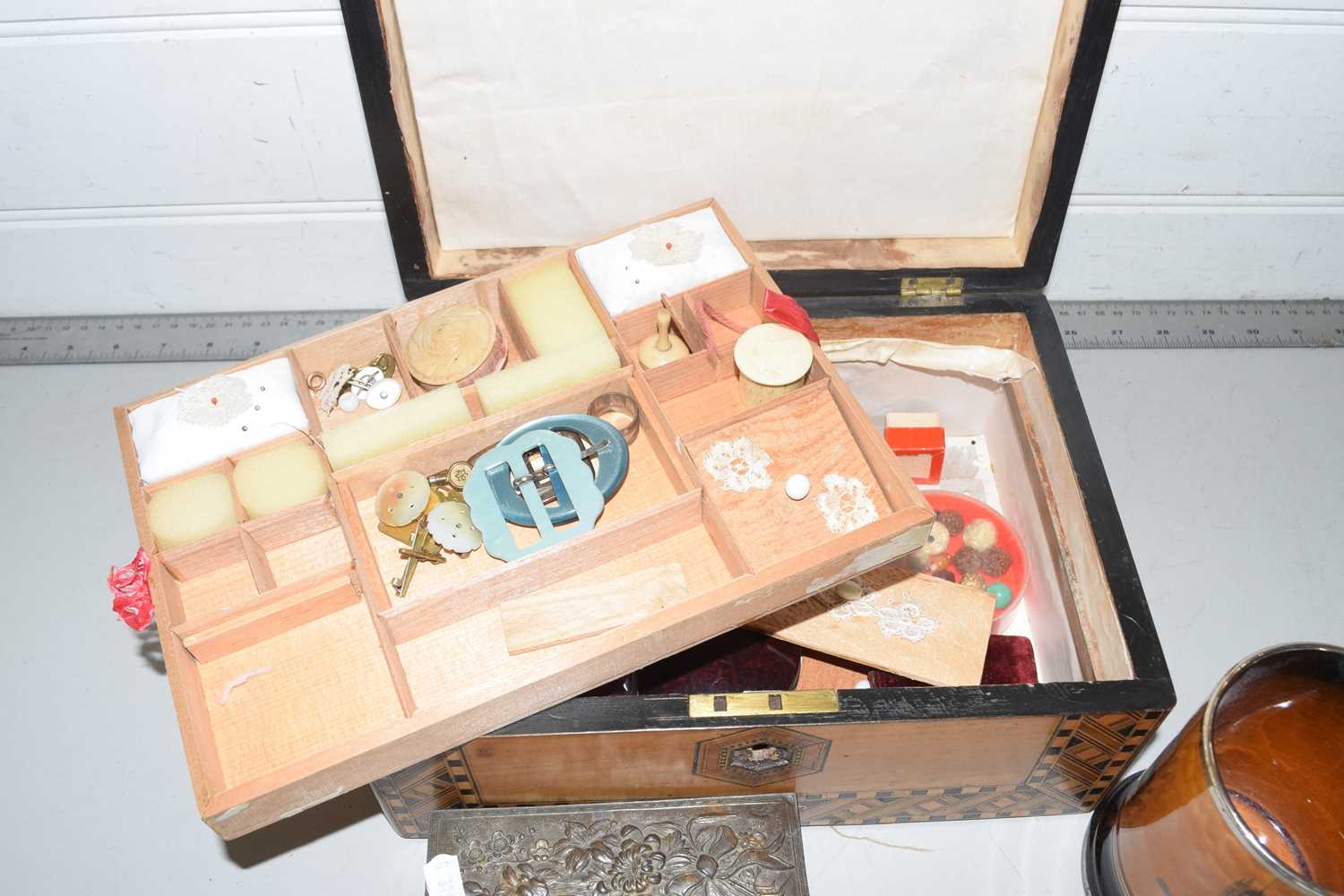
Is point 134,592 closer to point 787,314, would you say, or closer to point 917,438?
point 787,314

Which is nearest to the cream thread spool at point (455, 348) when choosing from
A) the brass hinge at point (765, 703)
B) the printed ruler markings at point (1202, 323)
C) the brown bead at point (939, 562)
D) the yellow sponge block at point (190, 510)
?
the yellow sponge block at point (190, 510)

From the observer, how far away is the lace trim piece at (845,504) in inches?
58.9

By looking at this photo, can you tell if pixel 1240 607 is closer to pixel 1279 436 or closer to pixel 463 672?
pixel 1279 436

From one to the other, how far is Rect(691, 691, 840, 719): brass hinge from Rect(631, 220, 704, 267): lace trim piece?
690 millimetres

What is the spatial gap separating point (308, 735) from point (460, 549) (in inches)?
12.0

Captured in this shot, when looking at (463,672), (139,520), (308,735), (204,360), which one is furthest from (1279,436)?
(204,360)

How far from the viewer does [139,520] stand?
1.49 m

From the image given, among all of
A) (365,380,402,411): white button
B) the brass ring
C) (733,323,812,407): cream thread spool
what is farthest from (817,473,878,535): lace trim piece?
(365,380,402,411): white button

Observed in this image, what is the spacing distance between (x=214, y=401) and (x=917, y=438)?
1.22m

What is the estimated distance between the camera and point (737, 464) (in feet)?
5.19

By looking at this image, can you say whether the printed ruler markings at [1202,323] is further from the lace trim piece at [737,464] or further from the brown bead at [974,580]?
the lace trim piece at [737,464]

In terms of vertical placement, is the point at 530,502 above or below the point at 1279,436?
above

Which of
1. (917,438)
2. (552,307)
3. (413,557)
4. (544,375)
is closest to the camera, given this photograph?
(413,557)

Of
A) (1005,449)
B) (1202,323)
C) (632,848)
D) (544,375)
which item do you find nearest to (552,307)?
(544,375)
